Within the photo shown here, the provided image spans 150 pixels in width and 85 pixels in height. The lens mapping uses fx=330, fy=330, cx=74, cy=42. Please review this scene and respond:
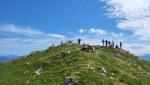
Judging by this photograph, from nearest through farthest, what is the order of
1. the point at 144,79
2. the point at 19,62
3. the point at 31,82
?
the point at 31,82, the point at 144,79, the point at 19,62

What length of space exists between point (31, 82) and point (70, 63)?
55.1 feet

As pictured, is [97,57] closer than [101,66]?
No

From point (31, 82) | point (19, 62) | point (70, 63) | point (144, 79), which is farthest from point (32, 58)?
point (144, 79)

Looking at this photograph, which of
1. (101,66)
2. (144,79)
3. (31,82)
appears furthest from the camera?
(144,79)

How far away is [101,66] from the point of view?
9919 cm

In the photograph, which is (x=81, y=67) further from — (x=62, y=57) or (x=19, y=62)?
(x=19, y=62)

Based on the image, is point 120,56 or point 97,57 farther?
point 120,56

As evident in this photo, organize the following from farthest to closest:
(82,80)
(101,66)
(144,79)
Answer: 1. (144,79)
2. (101,66)
3. (82,80)

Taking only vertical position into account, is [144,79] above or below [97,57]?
below

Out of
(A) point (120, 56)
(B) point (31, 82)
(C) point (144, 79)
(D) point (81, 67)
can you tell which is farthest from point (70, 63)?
(A) point (120, 56)

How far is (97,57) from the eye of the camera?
11162cm

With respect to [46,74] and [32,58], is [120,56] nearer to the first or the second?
[32,58]

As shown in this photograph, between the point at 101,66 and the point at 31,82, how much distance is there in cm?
2166

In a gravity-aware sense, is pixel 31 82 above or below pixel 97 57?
below
